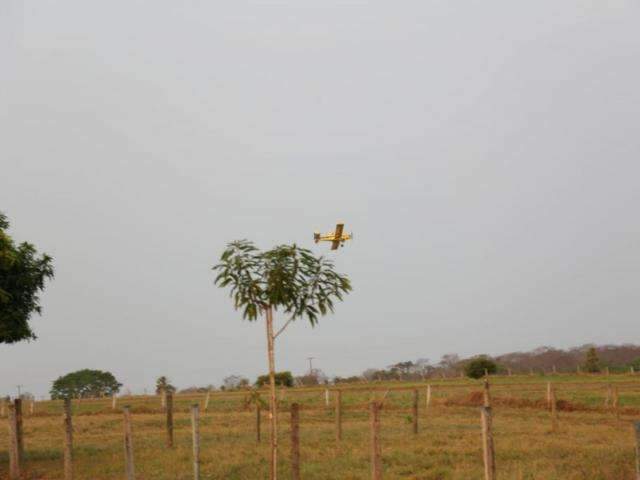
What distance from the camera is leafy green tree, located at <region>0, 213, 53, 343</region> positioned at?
779 inches

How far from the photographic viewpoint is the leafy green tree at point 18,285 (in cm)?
1980

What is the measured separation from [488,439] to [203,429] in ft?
81.1

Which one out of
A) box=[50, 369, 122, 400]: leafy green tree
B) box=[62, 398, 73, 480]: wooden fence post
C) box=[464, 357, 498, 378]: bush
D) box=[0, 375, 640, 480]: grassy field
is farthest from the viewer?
box=[50, 369, 122, 400]: leafy green tree

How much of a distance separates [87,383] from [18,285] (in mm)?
101725

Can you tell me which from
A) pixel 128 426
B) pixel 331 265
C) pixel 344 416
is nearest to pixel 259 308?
pixel 331 265

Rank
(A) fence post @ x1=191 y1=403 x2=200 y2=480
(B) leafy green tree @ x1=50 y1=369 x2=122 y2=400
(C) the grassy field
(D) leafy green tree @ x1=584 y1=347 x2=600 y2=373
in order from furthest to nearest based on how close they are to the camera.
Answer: (B) leafy green tree @ x1=50 y1=369 x2=122 y2=400
(D) leafy green tree @ x1=584 y1=347 x2=600 y2=373
(C) the grassy field
(A) fence post @ x1=191 y1=403 x2=200 y2=480

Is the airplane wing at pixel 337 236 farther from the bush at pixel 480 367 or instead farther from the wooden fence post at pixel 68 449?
the bush at pixel 480 367

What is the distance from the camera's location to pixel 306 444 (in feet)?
80.9

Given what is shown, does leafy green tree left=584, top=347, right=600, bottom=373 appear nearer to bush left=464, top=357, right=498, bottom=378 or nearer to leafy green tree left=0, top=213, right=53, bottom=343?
bush left=464, top=357, right=498, bottom=378

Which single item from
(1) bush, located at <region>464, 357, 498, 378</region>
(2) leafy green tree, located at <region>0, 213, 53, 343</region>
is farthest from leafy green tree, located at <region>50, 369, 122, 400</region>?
(2) leafy green tree, located at <region>0, 213, 53, 343</region>

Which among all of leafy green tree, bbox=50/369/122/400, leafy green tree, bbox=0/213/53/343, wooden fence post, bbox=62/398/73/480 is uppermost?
leafy green tree, bbox=0/213/53/343

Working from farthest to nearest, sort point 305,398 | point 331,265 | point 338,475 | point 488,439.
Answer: point 305,398
point 338,475
point 331,265
point 488,439

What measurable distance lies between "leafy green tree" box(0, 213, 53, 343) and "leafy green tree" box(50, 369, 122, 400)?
9640 cm

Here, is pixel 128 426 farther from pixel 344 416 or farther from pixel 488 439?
pixel 344 416
